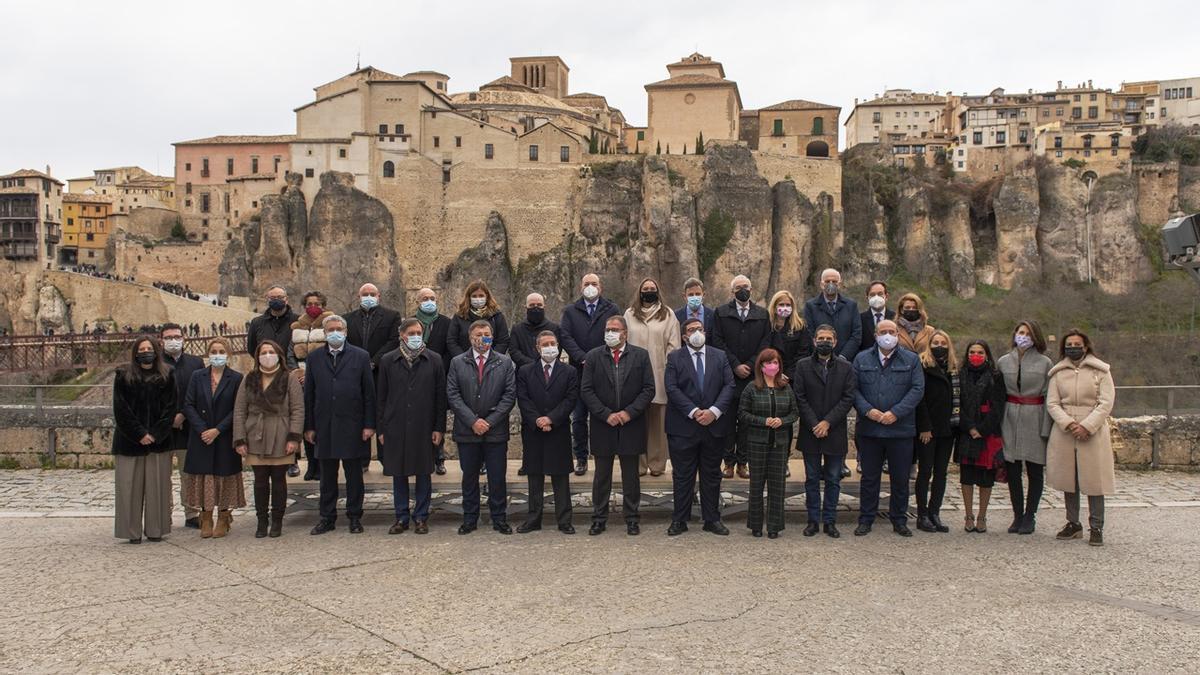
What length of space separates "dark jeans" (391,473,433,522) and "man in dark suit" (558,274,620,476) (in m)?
1.68

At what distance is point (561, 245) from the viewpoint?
5484 centimetres

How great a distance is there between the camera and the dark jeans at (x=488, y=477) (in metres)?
7.91

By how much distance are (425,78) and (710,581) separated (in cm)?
6478

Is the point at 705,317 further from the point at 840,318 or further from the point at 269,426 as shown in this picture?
the point at 269,426

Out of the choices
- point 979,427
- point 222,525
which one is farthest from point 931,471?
point 222,525

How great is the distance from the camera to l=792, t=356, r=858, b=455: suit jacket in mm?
7906

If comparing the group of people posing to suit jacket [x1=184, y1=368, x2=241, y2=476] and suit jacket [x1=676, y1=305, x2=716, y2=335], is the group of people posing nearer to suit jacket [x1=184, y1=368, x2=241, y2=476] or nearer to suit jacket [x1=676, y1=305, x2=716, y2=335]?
suit jacket [x1=184, y1=368, x2=241, y2=476]

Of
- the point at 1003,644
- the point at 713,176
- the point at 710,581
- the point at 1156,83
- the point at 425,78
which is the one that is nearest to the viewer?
the point at 1003,644

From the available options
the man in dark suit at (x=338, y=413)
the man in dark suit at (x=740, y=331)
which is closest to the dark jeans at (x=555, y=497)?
the man in dark suit at (x=338, y=413)

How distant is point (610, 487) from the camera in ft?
26.3

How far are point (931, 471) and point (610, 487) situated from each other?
9.13ft

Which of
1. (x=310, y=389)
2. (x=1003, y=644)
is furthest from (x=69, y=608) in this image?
(x=1003, y=644)

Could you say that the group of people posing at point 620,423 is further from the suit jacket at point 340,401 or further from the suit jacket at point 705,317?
the suit jacket at point 705,317

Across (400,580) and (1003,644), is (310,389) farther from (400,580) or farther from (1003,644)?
(1003,644)
